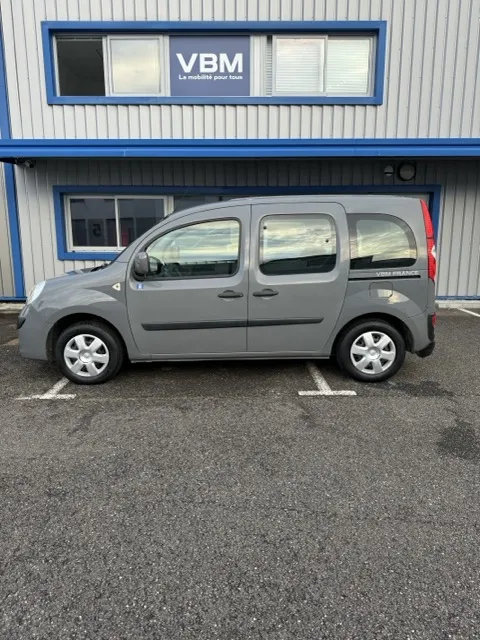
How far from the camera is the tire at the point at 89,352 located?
4605 millimetres

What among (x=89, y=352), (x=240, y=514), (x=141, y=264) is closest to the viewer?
(x=240, y=514)

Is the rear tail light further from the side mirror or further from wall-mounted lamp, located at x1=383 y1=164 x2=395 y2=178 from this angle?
wall-mounted lamp, located at x1=383 y1=164 x2=395 y2=178

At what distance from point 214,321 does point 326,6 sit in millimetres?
6911

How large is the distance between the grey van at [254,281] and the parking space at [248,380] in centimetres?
46

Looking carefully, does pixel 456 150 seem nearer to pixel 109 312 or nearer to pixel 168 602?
pixel 109 312

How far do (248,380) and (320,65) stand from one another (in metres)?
6.56

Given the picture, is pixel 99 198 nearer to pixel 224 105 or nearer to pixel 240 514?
pixel 224 105

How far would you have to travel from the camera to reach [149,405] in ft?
13.9

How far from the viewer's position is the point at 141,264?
4410 mm

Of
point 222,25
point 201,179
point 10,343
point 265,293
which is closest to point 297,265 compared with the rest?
point 265,293

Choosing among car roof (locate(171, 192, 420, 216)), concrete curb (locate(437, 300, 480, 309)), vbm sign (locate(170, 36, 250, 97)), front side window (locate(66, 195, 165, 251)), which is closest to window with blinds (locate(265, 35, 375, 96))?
vbm sign (locate(170, 36, 250, 97))

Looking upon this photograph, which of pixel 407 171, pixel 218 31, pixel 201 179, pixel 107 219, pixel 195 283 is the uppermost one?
pixel 218 31

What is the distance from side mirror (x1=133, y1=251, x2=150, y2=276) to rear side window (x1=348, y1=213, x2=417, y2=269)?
2127 mm

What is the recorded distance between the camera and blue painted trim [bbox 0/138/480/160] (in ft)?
25.0
